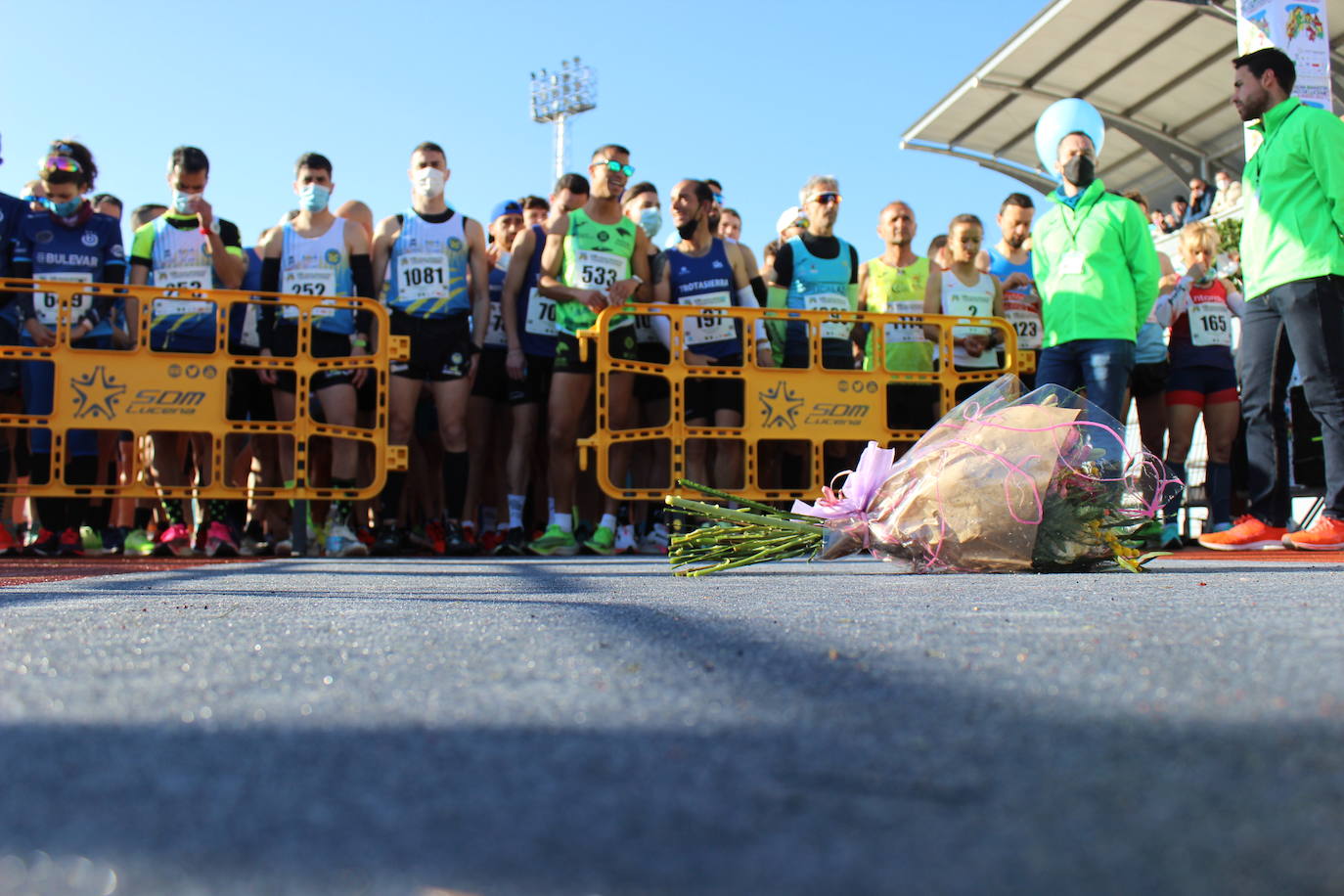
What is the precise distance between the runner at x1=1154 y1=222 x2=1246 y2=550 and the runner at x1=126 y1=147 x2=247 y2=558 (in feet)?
17.4

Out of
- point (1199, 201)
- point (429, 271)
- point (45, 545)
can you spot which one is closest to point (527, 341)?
point (429, 271)

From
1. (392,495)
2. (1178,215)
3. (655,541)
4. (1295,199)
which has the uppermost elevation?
(1178,215)

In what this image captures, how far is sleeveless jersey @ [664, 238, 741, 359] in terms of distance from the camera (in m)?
5.97

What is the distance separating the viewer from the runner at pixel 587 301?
5.80 meters

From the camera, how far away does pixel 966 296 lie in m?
6.44

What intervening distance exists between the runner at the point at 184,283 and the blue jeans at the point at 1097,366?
13.5ft

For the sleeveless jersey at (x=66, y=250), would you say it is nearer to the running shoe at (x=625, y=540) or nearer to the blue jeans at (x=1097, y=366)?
the running shoe at (x=625, y=540)

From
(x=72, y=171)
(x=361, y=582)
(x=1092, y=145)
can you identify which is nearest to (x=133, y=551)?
(x=72, y=171)

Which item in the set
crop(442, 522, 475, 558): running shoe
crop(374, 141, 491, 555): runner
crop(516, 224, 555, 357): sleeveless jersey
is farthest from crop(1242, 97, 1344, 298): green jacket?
crop(442, 522, 475, 558): running shoe

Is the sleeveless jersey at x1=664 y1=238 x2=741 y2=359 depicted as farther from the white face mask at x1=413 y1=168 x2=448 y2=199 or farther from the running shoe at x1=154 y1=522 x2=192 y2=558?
the running shoe at x1=154 y1=522 x2=192 y2=558

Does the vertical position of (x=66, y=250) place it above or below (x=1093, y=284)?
above

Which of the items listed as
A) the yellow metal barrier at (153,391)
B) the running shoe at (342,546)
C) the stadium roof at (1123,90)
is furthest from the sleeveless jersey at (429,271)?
the stadium roof at (1123,90)

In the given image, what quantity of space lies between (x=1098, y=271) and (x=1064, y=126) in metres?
1.07

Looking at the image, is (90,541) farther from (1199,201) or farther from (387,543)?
(1199,201)
